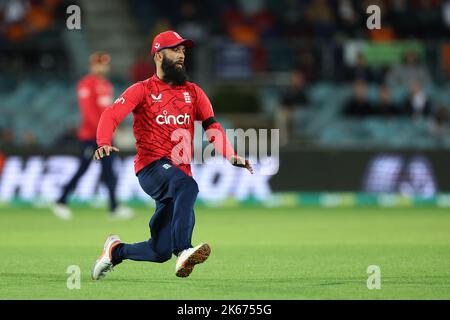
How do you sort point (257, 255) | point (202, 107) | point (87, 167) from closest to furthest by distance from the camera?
point (202, 107)
point (257, 255)
point (87, 167)

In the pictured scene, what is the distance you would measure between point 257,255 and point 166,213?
2519mm

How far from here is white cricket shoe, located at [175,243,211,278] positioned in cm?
855

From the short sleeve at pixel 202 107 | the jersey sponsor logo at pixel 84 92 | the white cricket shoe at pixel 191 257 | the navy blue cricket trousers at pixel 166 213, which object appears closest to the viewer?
the white cricket shoe at pixel 191 257

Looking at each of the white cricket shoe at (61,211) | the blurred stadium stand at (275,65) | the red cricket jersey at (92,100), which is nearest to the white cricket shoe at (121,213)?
the white cricket shoe at (61,211)

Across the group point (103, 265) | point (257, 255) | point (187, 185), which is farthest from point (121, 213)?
point (187, 185)

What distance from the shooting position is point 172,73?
941 centimetres

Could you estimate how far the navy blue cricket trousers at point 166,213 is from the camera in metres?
8.92

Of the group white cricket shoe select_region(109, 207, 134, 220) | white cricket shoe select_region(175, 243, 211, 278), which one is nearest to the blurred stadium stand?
white cricket shoe select_region(109, 207, 134, 220)

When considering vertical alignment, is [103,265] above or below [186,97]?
below

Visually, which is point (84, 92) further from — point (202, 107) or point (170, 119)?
point (170, 119)

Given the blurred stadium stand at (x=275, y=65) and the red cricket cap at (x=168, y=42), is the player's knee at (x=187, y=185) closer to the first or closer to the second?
the red cricket cap at (x=168, y=42)

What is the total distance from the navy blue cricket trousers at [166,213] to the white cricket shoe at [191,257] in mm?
199
